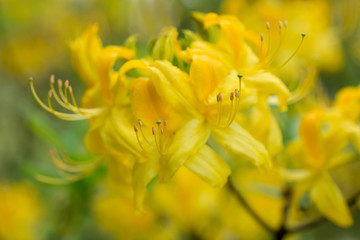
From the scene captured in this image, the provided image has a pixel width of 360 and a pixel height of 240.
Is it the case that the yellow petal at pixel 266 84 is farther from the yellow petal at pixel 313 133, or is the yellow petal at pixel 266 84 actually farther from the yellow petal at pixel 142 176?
the yellow petal at pixel 142 176

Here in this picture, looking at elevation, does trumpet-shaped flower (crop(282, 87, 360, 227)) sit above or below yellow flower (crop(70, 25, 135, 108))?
below

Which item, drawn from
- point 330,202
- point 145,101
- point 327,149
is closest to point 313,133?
point 327,149

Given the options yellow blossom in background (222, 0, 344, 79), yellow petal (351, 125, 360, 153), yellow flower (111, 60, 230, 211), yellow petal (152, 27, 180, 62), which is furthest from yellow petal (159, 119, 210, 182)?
yellow blossom in background (222, 0, 344, 79)

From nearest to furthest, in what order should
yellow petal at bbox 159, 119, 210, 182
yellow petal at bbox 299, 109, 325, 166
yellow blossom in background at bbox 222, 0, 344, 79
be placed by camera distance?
yellow petal at bbox 159, 119, 210, 182
yellow petal at bbox 299, 109, 325, 166
yellow blossom in background at bbox 222, 0, 344, 79

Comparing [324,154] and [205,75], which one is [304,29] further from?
[205,75]

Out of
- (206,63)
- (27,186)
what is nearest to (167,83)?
(206,63)

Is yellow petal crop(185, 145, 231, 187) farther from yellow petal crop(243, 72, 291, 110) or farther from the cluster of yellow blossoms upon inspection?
yellow petal crop(243, 72, 291, 110)
